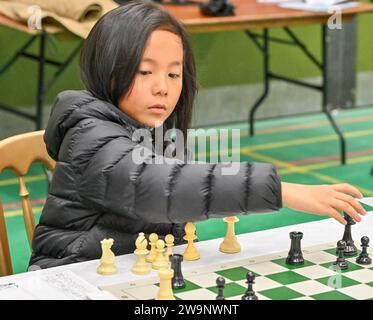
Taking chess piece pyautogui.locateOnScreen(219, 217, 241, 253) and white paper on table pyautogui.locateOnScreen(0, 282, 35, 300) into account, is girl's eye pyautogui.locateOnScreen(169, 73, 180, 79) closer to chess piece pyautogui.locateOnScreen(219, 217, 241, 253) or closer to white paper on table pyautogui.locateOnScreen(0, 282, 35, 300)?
chess piece pyautogui.locateOnScreen(219, 217, 241, 253)

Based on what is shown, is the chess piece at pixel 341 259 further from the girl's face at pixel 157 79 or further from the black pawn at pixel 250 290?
the girl's face at pixel 157 79

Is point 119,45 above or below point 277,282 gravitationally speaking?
above

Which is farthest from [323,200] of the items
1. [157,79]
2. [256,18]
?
[256,18]

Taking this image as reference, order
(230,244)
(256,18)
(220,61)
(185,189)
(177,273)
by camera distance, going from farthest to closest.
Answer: (220,61)
(256,18)
(230,244)
(185,189)
(177,273)

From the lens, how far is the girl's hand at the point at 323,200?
1862mm

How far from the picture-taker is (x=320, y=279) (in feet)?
5.97

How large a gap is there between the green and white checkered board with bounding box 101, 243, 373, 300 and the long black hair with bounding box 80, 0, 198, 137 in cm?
53

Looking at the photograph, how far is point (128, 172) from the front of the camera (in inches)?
75.7

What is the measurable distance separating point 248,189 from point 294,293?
0.83ft

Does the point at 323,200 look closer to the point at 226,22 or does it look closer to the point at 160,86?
the point at 160,86

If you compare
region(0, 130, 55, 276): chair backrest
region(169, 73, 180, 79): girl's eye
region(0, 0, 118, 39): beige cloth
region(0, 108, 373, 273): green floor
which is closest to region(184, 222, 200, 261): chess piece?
region(169, 73, 180, 79): girl's eye

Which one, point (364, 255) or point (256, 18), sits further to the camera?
point (256, 18)

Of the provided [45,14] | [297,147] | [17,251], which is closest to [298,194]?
[17,251]

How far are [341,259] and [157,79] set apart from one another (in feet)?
1.96
